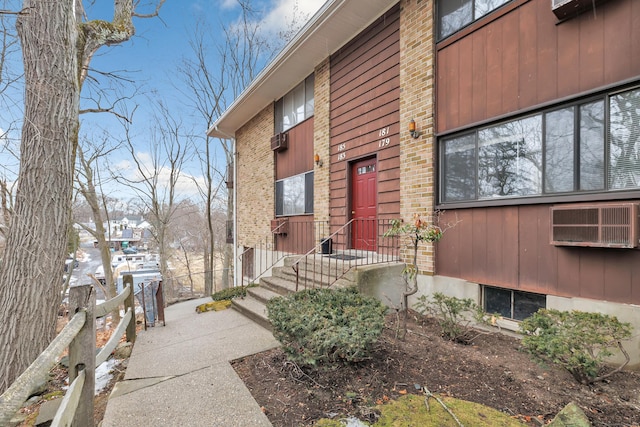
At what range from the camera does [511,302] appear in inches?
158

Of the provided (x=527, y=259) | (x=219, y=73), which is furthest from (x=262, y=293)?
(x=219, y=73)

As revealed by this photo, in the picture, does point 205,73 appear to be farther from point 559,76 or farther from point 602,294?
point 602,294

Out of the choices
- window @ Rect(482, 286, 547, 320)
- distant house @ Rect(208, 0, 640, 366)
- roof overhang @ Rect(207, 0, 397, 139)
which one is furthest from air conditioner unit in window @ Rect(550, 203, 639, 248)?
roof overhang @ Rect(207, 0, 397, 139)

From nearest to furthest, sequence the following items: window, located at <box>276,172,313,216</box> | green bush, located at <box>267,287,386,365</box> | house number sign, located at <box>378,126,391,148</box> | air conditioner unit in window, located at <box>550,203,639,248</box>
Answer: green bush, located at <box>267,287,386,365</box>, air conditioner unit in window, located at <box>550,203,639,248</box>, house number sign, located at <box>378,126,391,148</box>, window, located at <box>276,172,313,216</box>

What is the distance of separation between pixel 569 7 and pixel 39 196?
6.60 m

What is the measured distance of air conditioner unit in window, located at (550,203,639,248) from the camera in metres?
2.84

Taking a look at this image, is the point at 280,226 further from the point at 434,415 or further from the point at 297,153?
the point at 434,415

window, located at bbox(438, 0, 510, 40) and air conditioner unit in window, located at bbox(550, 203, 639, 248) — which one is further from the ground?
window, located at bbox(438, 0, 510, 40)

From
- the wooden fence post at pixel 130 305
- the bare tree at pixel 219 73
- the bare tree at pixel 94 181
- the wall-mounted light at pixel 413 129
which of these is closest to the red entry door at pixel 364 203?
the wall-mounted light at pixel 413 129

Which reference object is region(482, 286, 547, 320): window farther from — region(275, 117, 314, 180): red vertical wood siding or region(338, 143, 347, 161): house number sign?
region(275, 117, 314, 180): red vertical wood siding

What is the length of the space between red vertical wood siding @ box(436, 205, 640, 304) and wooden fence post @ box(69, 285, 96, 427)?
4.42 m

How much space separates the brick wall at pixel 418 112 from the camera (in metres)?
4.77

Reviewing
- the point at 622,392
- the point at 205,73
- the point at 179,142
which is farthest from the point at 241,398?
the point at 205,73

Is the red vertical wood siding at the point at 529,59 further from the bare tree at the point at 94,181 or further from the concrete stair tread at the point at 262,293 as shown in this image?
the bare tree at the point at 94,181
